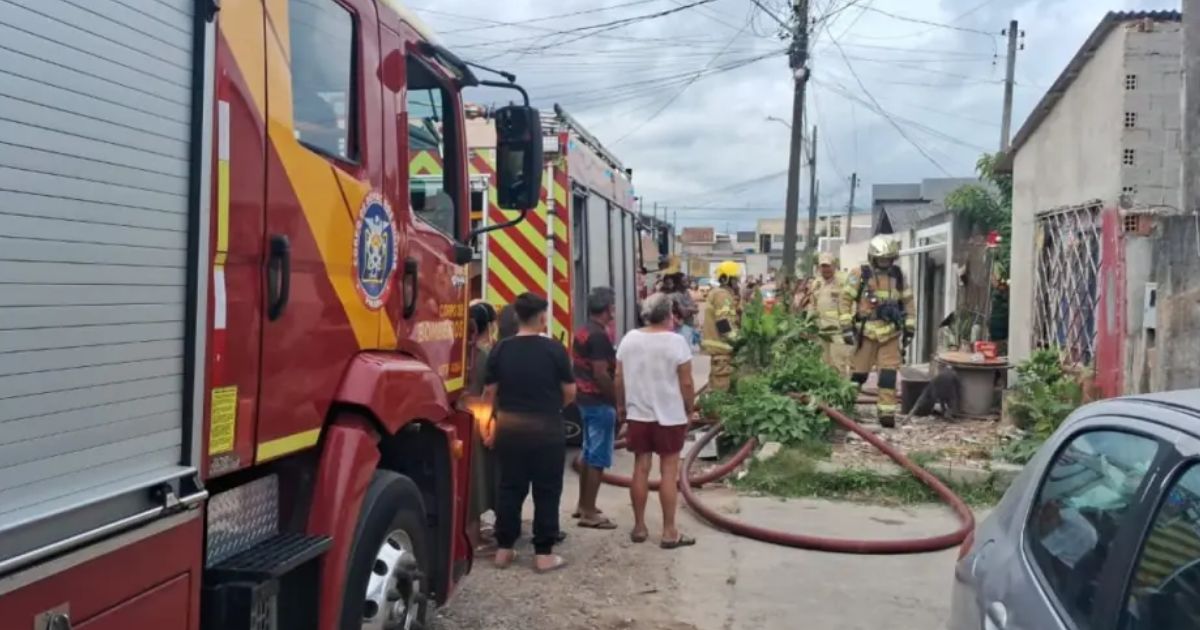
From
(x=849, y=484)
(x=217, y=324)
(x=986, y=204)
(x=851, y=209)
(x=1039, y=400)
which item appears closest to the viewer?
(x=217, y=324)

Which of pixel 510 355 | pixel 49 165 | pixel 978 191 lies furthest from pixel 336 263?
pixel 978 191

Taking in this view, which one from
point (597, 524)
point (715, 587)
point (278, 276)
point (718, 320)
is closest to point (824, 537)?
point (715, 587)

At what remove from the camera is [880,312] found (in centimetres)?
1095

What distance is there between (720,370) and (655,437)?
5093mm

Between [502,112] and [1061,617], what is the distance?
3.24 meters

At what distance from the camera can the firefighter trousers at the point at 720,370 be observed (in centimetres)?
1170

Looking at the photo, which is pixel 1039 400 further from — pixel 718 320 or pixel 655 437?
pixel 718 320

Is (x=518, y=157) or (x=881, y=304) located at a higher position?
(x=518, y=157)

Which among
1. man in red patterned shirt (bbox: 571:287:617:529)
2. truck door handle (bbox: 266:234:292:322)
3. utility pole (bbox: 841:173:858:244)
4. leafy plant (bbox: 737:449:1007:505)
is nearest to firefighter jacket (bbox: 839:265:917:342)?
leafy plant (bbox: 737:449:1007:505)

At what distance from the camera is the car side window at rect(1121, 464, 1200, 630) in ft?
7.08

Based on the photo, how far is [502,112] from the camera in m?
4.91

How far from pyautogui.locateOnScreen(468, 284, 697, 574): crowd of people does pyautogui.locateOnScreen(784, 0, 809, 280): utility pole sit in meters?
12.9

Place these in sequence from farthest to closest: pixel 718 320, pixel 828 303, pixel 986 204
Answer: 1. pixel 986 204
2. pixel 828 303
3. pixel 718 320

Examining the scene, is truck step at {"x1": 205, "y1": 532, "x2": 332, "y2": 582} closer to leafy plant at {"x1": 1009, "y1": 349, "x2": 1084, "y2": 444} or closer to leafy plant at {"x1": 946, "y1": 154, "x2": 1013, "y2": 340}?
leafy plant at {"x1": 1009, "y1": 349, "x2": 1084, "y2": 444}
